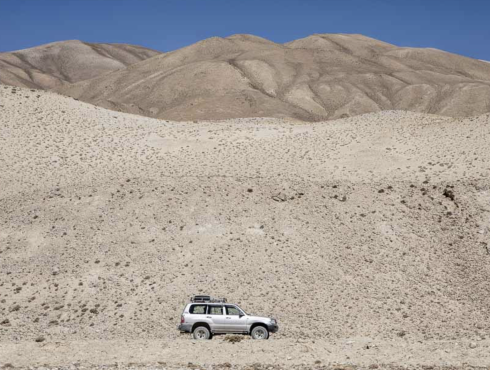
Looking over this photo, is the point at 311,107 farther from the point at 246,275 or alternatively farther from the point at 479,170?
the point at 246,275

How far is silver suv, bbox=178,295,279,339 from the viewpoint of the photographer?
19875 mm

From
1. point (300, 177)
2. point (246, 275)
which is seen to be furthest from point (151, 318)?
point (300, 177)

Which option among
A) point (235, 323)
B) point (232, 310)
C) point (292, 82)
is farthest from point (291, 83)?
point (235, 323)

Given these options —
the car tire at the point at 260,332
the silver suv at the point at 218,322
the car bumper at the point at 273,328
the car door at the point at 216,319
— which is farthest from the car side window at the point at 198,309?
the car bumper at the point at 273,328

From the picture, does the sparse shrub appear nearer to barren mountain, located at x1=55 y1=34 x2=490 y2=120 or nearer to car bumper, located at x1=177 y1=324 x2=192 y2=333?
car bumper, located at x1=177 y1=324 x2=192 y2=333

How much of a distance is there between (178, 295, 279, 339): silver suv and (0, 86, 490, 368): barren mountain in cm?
72

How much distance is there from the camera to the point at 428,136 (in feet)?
121

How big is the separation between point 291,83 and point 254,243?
94884 mm

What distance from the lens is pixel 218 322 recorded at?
786 inches

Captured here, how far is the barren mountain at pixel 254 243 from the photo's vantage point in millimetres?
20328

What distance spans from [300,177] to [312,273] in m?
7.99

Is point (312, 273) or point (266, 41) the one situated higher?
point (266, 41)

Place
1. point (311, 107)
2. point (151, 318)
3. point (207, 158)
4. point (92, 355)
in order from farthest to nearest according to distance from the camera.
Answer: point (311, 107)
point (207, 158)
point (151, 318)
point (92, 355)

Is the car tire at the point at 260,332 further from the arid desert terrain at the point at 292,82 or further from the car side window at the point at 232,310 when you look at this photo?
the arid desert terrain at the point at 292,82
